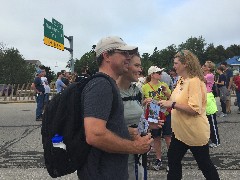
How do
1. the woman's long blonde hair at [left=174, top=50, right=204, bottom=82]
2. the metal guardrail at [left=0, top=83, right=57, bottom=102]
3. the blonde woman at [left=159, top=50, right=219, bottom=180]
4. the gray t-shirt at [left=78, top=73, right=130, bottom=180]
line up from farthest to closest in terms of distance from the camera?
the metal guardrail at [left=0, top=83, right=57, bottom=102] → the woman's long blonde hair at [left=174, top=50, right=204, bottom=82] → the blonde woman at [left=159, top=50, right=219, bottom=180] → the gray t-shirt at [left=78, top=73, right=130, bottom=180]

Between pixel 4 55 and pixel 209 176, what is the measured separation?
52207 mm

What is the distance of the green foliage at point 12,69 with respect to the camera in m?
50.7

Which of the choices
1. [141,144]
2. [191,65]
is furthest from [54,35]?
[141,144]

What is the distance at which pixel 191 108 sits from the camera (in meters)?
3.72

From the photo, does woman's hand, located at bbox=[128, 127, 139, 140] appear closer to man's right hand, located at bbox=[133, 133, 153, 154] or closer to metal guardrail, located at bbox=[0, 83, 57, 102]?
man's right hand, located at bbox=[133, 133, 153, 154]

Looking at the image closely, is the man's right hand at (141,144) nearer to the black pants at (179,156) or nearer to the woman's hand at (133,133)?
the woman's hand at (133,133)

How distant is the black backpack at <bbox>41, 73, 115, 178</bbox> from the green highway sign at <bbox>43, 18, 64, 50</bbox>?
17.8 meters

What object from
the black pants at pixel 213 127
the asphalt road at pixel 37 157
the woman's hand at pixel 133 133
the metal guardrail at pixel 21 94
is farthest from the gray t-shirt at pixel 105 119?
the metal guardrail at pixel 21 94

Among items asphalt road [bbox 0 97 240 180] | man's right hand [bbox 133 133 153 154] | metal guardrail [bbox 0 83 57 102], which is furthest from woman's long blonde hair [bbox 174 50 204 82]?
metal guardrail [bbox 0 83 57 102]

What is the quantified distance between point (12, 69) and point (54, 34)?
33.3 metres

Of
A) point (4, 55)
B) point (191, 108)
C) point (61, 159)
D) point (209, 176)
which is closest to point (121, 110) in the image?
point (61, 159)

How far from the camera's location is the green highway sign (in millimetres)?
19391

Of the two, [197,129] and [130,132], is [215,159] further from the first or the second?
[130,132]

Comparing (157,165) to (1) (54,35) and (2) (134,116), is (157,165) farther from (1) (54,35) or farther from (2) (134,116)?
(1) (54,35)
